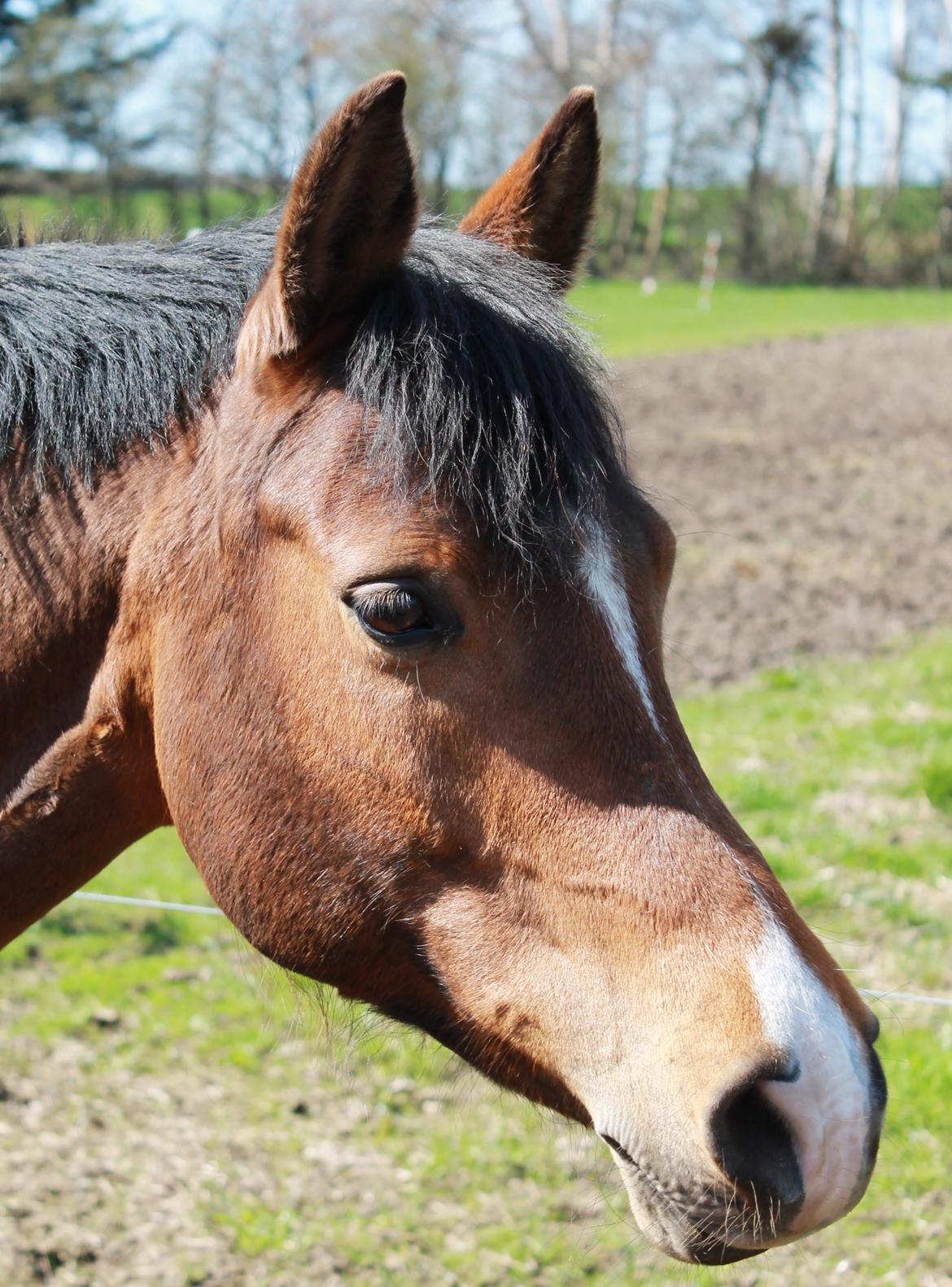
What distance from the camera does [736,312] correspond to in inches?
1164

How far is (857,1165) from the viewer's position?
1604 mm

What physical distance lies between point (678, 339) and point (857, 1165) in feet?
74.3

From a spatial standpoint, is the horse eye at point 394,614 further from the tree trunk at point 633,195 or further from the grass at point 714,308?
the tree trunk at point 633,195

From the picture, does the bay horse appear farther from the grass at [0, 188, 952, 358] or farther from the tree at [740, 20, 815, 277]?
the tree at [740, 20, 815, 277]

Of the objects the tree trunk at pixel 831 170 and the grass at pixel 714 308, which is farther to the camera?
the tree trunk at pixel 831 170

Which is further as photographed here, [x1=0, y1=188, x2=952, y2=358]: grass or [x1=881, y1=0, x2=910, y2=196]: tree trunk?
[x1=881, y1=0, x2=910, y2=196]: tree trunk

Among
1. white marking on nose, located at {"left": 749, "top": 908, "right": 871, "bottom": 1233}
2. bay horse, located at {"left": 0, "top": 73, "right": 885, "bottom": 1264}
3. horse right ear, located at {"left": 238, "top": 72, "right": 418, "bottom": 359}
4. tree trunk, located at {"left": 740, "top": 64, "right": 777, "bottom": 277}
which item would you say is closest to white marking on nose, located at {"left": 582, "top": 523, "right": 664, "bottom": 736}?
bay horse, located at {"left": 0, "top": 73, "right": 885, "bottom": 1264}

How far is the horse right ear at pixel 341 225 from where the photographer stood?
1856mm

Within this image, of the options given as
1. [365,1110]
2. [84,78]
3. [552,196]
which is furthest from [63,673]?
[84,78]

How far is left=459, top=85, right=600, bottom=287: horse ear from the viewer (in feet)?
7.63

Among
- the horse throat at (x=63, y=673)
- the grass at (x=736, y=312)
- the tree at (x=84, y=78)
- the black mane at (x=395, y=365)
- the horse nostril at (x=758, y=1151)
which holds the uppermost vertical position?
the tree at (x=84, y=78)

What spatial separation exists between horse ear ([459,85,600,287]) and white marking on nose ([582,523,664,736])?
784 mm

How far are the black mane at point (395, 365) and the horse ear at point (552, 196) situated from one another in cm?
16

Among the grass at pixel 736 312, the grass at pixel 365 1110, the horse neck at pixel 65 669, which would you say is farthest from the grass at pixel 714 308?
the horse neck at pixel 65 669
